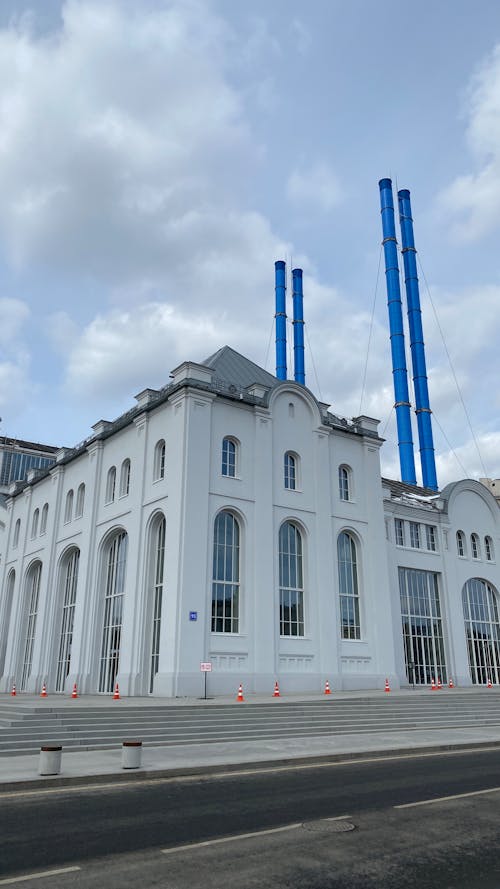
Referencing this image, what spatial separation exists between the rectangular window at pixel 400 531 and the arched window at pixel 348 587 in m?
5.50

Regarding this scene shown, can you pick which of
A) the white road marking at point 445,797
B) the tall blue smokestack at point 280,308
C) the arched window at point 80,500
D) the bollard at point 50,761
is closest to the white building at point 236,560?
the arched window at point 80,500

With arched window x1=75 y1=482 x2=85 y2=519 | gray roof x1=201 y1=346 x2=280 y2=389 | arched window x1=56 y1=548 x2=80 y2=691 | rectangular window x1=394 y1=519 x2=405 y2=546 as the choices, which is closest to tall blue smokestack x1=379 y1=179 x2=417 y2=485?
rectangular window x1=394 y1=519 x2=405 y2=546

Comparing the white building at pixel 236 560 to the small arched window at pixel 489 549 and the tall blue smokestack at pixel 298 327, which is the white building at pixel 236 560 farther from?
the tall blue smokestack at pixel 298 327

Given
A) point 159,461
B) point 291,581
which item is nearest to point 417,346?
point 291,581

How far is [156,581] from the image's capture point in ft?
88.7

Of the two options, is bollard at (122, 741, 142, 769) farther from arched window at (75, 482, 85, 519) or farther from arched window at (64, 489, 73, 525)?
arched window at (64, 489, 73, 525)

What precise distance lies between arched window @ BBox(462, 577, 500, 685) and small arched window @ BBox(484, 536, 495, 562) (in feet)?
5.33

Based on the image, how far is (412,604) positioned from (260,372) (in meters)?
15.1

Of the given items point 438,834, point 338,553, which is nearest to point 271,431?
point 338,553

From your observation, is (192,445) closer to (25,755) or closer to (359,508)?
(359,508)

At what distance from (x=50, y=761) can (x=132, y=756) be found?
143cm

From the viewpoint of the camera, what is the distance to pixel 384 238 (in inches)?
2618

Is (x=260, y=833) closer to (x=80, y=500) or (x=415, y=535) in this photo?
(x=80, y=500)

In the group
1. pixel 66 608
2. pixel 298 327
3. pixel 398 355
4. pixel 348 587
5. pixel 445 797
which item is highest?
pixel 298 327
